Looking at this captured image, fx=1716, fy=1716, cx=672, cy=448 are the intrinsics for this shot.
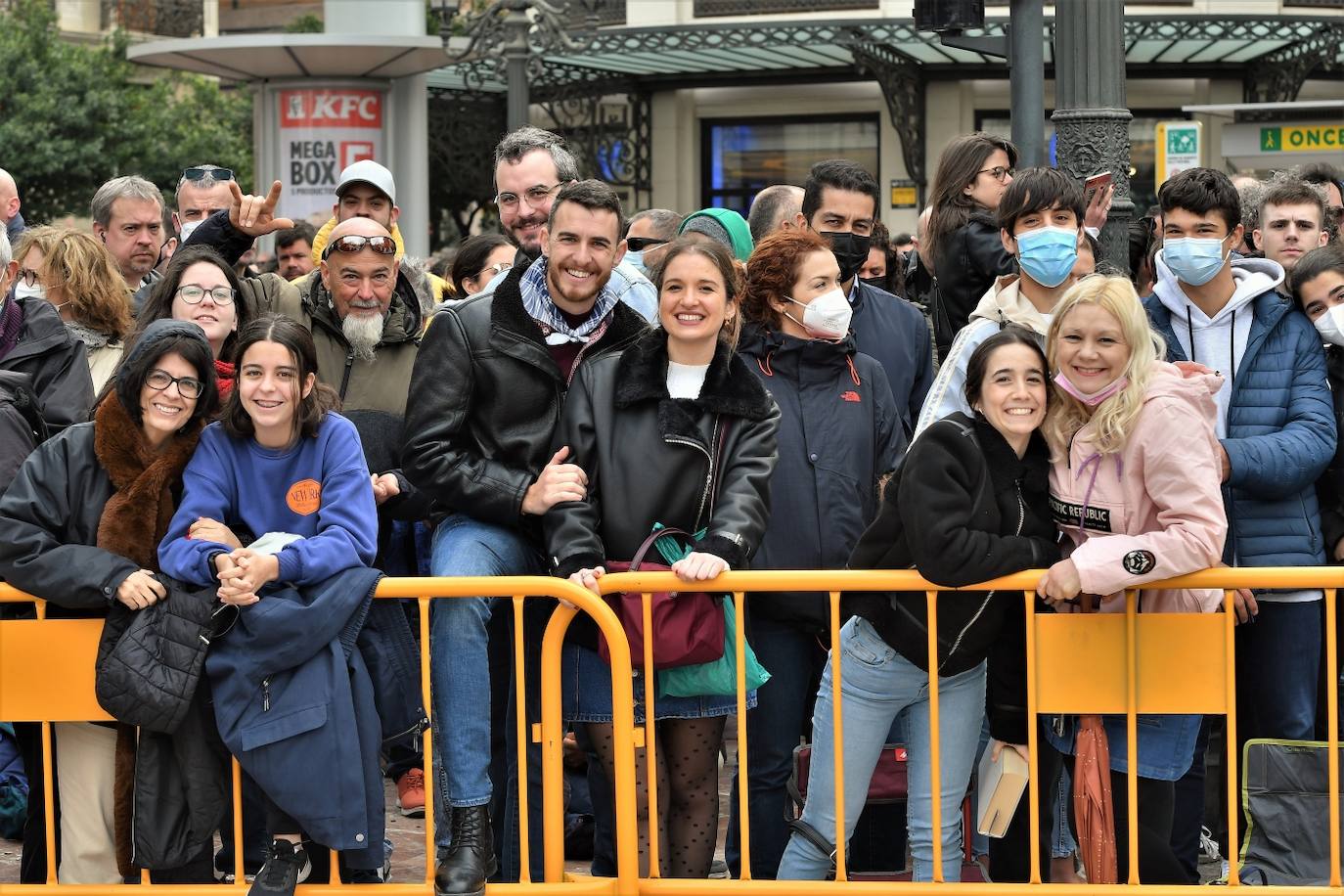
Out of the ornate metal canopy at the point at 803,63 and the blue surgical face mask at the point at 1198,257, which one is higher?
the ornate metal canopy at the point at 803,63

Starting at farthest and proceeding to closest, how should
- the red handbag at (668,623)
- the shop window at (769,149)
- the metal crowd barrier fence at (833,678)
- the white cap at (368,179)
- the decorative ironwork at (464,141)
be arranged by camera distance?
the shop window at (769,149) → the decorative ironwork at (464,141) → the white cap at (368,179) → the red handbag at (668,623) → the metal crowd barrier fence at (833,678)

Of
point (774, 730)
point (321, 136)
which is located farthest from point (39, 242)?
point (321, 136)

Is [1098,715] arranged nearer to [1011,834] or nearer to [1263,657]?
[1011,834]

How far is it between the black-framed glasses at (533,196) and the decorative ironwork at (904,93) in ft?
56.4

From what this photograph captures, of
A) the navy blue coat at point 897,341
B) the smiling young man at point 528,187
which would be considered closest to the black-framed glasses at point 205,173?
the smiling young man at point 528,187

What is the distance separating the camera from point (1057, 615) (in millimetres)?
4570

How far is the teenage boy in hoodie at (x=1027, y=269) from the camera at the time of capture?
5.21 m

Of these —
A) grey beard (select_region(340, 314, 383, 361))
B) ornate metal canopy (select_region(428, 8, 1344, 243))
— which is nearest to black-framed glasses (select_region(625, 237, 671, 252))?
grey beard (select_region(340, 314, 383, 361))

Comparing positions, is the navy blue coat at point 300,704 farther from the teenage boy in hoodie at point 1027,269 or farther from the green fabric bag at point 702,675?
the teenage boy in hoodie at point 1027,269

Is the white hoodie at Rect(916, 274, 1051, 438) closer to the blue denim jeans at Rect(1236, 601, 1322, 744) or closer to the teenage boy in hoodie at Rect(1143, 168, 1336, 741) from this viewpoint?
the teenage boy in hoodie at Rect(1143, 168, 1336, 741)

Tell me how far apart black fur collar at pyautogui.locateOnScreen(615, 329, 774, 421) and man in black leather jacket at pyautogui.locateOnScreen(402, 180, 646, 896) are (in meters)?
0.17

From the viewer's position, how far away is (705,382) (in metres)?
4.90

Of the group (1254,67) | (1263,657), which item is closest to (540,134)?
(1263,657)

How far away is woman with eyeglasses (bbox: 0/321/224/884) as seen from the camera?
15.4 ft
